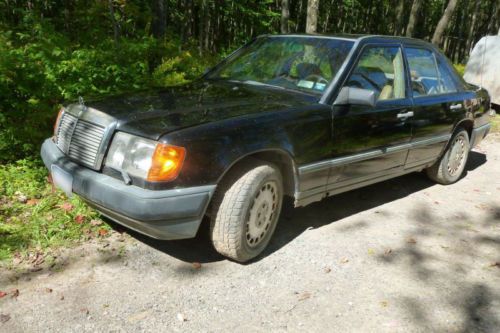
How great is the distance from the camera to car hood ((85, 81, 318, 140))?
3.07m

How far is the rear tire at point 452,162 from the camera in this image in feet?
18.9

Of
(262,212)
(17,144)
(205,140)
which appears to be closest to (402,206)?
(262,212)

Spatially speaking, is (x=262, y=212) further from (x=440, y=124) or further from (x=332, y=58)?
(x=440, y=124)

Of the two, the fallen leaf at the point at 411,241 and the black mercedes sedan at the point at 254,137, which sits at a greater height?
the black mercedes sedan at the point at 254,137

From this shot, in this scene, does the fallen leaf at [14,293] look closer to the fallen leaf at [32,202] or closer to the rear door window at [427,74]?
→ the fallen leaf at [32,202]

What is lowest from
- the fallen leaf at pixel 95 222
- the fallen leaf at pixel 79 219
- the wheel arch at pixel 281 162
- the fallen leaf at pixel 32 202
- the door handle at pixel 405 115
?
the fallen leaf at pixel 32 202

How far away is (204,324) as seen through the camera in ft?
9.16

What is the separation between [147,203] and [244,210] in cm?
73

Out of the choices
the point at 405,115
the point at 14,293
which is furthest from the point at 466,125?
the point at 14,293

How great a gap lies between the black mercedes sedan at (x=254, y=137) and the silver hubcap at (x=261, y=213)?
1 cm

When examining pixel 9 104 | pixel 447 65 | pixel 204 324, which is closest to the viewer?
pixel 204 324

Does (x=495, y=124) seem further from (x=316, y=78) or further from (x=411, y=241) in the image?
(x=316, y=78)

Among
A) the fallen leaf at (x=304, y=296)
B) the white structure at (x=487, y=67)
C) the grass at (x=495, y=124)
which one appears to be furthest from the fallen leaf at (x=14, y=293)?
the white structure at (x=487, y=67)

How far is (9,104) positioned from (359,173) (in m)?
3.62
